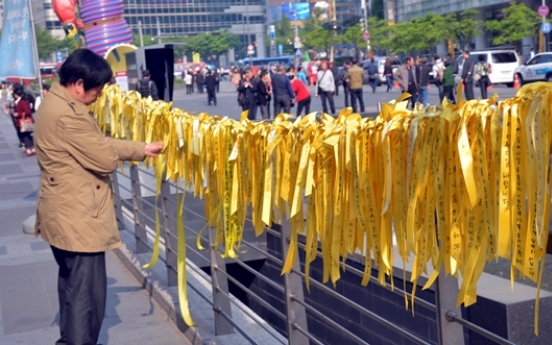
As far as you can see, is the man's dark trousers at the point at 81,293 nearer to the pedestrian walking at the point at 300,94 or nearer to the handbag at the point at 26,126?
the handbag at the point at 26,126

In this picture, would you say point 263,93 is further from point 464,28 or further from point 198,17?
point 198,17

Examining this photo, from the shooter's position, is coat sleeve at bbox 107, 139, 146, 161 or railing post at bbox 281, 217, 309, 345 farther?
coat sleeve at bbox 107, 139, 146, 161

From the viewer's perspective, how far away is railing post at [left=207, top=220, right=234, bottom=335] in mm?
5098

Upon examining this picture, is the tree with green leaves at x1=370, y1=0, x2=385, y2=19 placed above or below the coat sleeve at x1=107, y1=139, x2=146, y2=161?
Answer: above

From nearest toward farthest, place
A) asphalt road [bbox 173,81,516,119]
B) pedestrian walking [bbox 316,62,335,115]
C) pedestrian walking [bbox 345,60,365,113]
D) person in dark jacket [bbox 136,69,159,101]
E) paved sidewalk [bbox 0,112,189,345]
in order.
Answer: paved sidewalk [bbox 0,112,189,345] → person in dark jacket [bbox 136,69,159,101] → pedestrian walking [bbox 345,60,365,113] → pedestrian walking [bbox 316,62,335,115] → asphalt road [bbox 173,81,516,119]

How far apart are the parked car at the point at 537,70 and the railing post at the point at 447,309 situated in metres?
31.8

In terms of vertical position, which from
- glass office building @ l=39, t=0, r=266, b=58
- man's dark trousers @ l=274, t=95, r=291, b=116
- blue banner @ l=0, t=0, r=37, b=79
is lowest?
man's dark trousers @ l=274, t=95, r=291, b=116

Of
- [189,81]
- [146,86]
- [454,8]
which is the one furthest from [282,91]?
[454,8]

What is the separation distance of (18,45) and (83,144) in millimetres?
5699

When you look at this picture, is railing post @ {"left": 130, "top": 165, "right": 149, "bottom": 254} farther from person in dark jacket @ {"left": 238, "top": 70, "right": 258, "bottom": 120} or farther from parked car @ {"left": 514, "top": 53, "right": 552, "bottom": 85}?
parked car @ {"left": 514, "top": 53, "right": 552, "bottom": 85}

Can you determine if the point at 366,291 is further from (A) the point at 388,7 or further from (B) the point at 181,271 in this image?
(A) the point at 388,7

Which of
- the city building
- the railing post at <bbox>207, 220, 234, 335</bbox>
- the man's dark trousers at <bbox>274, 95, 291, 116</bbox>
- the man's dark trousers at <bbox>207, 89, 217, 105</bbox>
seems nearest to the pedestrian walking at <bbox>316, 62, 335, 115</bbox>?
the man's dark trousers at <bbox>274, 95, 291, 116</bbox>

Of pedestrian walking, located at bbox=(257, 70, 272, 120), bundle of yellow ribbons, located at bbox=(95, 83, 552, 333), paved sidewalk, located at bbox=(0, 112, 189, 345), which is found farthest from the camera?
pedestrian walking, located at bbox=(257, 70, 272, 120)

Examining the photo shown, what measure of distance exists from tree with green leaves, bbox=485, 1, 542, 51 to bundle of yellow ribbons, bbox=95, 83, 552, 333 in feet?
145
